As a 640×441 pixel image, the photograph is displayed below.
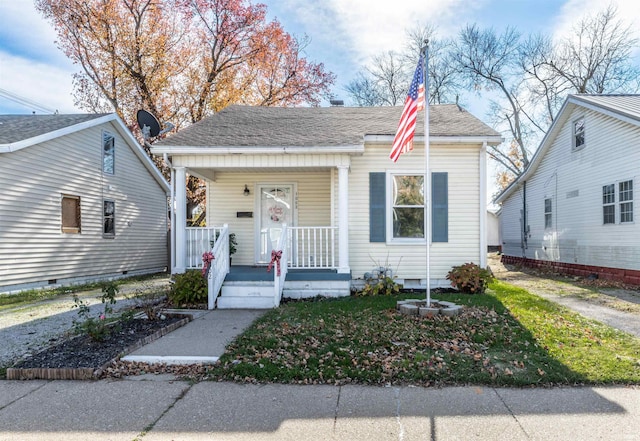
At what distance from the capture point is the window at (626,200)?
10.3 metres

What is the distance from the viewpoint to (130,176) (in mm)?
15039

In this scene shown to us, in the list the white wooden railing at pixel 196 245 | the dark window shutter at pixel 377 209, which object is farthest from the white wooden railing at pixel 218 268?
the dark window shutter at pixel 377 209

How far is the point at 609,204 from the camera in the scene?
36.5ft

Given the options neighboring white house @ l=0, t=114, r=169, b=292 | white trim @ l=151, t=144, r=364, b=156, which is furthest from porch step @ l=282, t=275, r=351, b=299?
neighboring white house @ l=0, t=114, r=169, b=292

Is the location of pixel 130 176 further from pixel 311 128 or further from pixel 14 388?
pixel 14 388

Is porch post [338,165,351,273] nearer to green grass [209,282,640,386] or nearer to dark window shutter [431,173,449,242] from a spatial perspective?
green grass [209,282,640,386]

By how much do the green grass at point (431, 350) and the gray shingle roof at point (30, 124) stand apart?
8474mm

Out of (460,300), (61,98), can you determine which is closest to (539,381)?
(460,300)

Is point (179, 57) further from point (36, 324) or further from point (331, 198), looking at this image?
point (36, 324)

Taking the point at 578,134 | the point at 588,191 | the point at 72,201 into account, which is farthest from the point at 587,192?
the point at 72,201

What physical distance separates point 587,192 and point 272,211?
31.1ft

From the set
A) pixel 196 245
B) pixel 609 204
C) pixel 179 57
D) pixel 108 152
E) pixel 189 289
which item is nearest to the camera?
pixel 189 289

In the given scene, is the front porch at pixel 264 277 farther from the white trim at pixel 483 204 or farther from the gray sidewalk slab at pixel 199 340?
the white trim at pixel 483 204

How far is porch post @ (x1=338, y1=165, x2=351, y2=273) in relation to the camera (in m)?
8.26
